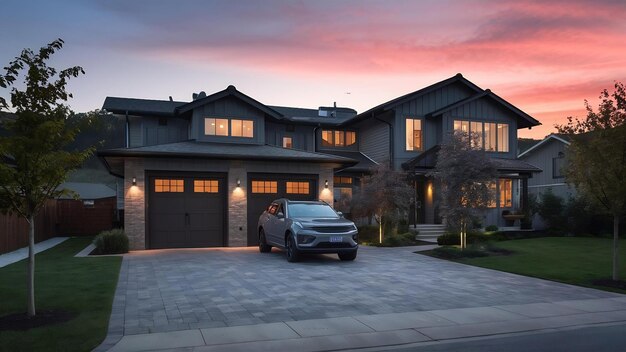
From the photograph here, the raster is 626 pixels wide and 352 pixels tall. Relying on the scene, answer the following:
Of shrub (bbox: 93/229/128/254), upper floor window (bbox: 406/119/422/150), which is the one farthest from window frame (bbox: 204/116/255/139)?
upper floor window (bbox: 406/119/422/150)

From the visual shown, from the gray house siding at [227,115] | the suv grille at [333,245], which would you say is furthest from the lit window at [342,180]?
the suv grille at [333,245]

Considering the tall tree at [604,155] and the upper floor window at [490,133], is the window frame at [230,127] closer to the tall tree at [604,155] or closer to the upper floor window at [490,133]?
the upper floor window at [490,133]

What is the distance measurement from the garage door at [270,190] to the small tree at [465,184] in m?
5.92

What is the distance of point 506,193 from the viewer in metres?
25.8

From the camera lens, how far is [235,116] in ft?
69.4

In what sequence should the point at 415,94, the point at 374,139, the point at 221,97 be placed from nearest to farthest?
the point at 221,97
the point at 415,94
the point at 374,139

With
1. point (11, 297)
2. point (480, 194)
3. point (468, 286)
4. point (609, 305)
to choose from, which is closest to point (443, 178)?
point (480, 194)

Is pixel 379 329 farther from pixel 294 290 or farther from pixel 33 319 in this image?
pixel 33 319

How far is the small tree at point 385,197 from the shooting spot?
18.6 m

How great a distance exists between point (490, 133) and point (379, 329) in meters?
22.3

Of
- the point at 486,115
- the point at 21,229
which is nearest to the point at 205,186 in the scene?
the point at 21,229

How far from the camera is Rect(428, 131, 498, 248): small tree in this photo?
15711 millimetres

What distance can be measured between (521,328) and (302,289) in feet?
14.2

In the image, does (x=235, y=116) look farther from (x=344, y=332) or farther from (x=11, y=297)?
(x=344, y=332)
